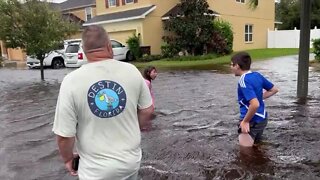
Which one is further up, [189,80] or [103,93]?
[103,93]

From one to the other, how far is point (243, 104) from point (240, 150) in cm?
99

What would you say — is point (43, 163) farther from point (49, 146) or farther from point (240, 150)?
point (240, 150)

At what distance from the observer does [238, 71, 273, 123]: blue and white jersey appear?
4.73 m

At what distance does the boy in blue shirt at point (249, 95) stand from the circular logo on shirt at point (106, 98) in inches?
95.1

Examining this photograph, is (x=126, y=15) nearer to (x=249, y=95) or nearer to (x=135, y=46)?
(x=135, y=46)

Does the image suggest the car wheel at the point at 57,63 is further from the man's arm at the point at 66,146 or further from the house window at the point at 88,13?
the man's arm at the point at 66,146

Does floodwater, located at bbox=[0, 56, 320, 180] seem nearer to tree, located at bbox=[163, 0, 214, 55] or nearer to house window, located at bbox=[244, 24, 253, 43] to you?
tree, located at bbox=[163, 0, 214, 55]

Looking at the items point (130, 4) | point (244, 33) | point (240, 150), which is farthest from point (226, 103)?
point (244, 33)

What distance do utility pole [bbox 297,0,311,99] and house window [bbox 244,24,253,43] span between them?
24737mm

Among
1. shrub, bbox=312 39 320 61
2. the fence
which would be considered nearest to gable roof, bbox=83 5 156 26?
shrub, bbox=312 39 320 61

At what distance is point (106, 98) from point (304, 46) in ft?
27.0

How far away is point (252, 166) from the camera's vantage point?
5.16 meters

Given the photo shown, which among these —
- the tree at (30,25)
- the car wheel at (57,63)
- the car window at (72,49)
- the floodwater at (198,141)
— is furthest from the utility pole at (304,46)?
the car wheel at (57,63)

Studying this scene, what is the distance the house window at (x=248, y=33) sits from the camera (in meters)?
34.3
